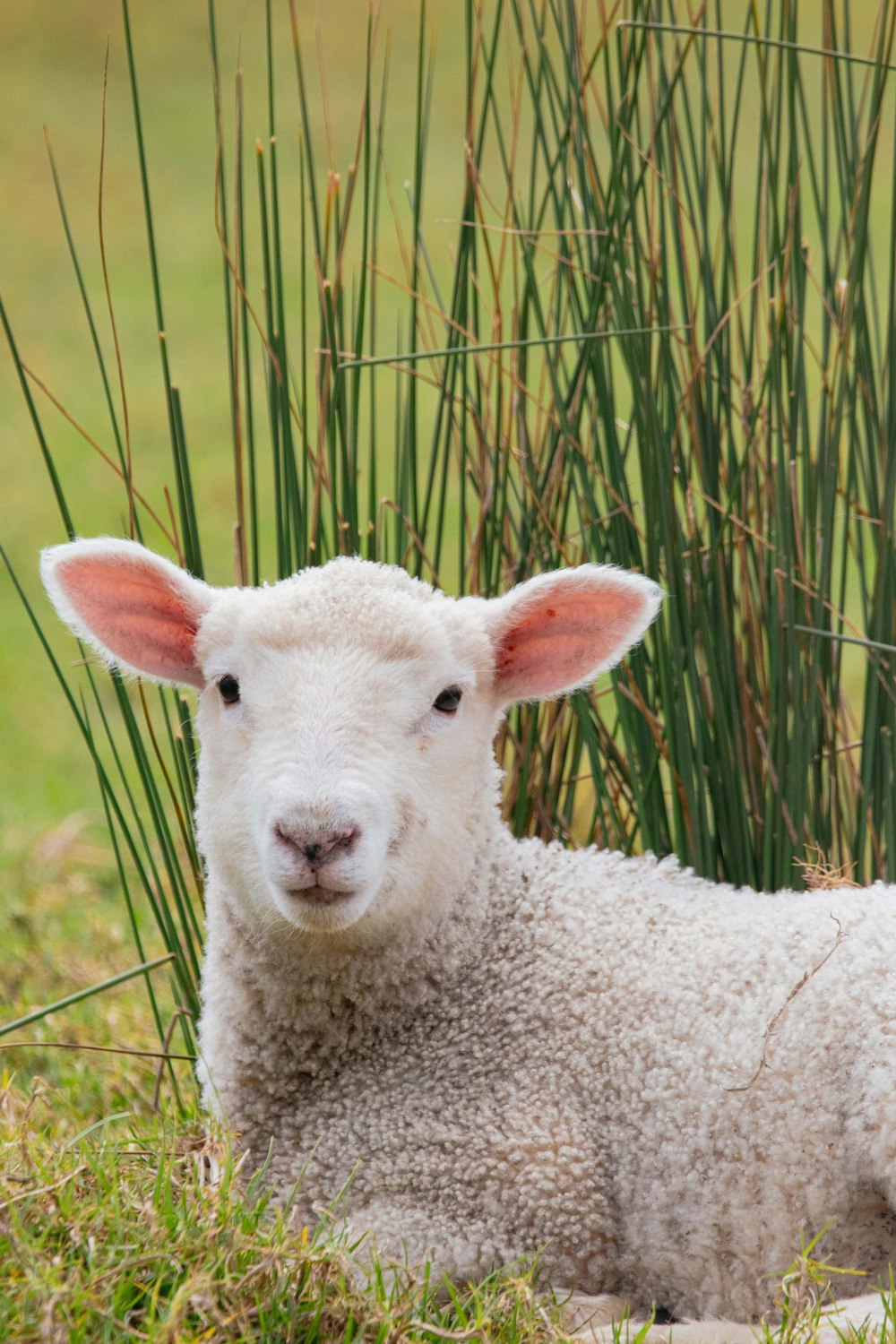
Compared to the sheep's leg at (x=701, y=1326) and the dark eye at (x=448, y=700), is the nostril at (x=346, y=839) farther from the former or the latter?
the sheep's leg at (x=701, y=1326)

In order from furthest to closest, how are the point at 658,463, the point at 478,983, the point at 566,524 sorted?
the point at 566,524, the point at 658,463, the point at 478,983

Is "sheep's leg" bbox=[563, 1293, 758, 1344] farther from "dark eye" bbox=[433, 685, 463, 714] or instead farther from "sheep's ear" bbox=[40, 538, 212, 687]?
"sheep's ear" bbox=[40, 538, 212, 687]

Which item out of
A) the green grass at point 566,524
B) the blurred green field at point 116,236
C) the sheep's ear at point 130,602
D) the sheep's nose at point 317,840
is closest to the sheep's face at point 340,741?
the sheep's nose at point 317,840

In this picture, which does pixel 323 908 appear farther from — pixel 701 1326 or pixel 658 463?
pixel 658 463

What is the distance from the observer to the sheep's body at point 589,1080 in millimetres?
2422

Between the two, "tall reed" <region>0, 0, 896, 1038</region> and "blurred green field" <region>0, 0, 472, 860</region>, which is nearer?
"tall reed" <region>0, 0, 896, 1038</region>

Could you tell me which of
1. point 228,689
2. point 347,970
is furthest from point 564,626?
point 347,970

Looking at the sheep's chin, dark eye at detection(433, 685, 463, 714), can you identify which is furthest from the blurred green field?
the sheep's chin

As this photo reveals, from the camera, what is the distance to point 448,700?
2.63m

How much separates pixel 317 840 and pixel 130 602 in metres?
0.78

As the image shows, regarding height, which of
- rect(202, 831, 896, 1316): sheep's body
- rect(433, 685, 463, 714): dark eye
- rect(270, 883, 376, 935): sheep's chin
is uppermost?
rect(433, 685, 463, 714): dark eye

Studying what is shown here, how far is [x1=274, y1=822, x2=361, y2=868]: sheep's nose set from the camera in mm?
2238

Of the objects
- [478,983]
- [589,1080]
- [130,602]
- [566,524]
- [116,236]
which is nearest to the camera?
[589,1080]

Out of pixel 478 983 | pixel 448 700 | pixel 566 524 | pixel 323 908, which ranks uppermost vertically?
pixel 566 524
